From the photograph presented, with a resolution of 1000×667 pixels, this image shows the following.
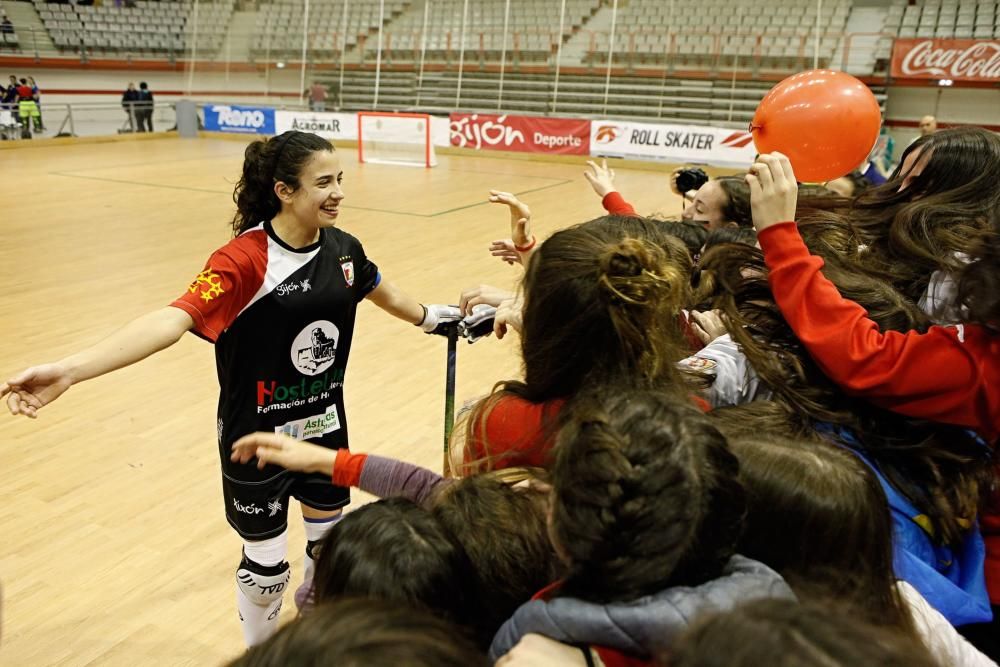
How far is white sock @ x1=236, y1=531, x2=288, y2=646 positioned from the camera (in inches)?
88.1

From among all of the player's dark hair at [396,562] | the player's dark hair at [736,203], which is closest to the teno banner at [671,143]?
the player's dark hair at [736,203]

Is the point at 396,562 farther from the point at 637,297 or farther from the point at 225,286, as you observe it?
the point at 225,286

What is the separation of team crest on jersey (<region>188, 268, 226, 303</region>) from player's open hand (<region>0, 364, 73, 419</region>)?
1.28 feet

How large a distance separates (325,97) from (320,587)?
1843 cm

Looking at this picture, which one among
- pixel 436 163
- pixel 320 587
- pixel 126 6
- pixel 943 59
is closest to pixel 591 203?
pixel 436 163

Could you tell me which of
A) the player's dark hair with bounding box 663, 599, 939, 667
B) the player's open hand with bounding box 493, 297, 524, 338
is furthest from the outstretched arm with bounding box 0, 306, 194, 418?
the player's dark hair with bounding box 663, 599, 939, 667

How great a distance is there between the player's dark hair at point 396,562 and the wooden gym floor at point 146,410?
60cm

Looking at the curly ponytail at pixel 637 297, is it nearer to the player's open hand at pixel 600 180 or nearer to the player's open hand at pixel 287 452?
the player's open hand at pixel 287 452

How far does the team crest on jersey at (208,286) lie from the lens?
199 cm

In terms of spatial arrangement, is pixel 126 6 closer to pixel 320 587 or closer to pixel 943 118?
pixel 943 118

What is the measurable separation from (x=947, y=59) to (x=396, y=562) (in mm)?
16408

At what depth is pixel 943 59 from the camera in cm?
1430

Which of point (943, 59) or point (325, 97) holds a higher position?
point (943, 59)

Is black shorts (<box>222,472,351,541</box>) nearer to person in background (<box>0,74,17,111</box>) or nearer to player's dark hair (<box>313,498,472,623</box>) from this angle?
player's dark hair (<box>313,498,472,623</box>)
